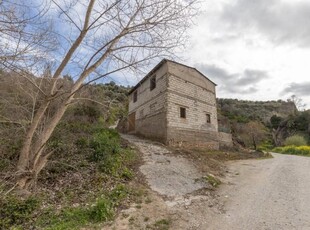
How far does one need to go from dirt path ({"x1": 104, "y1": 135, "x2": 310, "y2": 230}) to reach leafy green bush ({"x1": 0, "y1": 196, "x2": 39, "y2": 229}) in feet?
5.62

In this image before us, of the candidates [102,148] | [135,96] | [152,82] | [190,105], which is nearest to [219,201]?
[102,148]

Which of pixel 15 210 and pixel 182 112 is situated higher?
pixel 182 112

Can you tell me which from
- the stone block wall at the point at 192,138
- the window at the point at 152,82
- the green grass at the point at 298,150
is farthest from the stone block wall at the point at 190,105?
Answer: the green grass at the point at 298,150

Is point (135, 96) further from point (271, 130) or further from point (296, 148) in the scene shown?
point (271, 130)

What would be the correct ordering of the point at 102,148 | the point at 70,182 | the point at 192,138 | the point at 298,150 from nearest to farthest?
the point at 70,182, the point at 102,148, the point at 192,138, the point at 298,150

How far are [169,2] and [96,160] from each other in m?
5.39

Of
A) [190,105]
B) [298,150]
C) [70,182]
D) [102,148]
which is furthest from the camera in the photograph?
[298,150]

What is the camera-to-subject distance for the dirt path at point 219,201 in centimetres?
469

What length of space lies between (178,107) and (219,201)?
8190 millimetres

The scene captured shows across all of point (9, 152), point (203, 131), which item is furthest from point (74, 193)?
point (203, 131)

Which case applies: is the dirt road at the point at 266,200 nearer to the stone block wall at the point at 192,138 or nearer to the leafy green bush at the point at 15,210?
the leafy green bush at the point at 15,210

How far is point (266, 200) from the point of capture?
6090mm

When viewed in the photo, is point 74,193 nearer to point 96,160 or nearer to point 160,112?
point 96,160

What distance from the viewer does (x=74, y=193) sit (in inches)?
227
